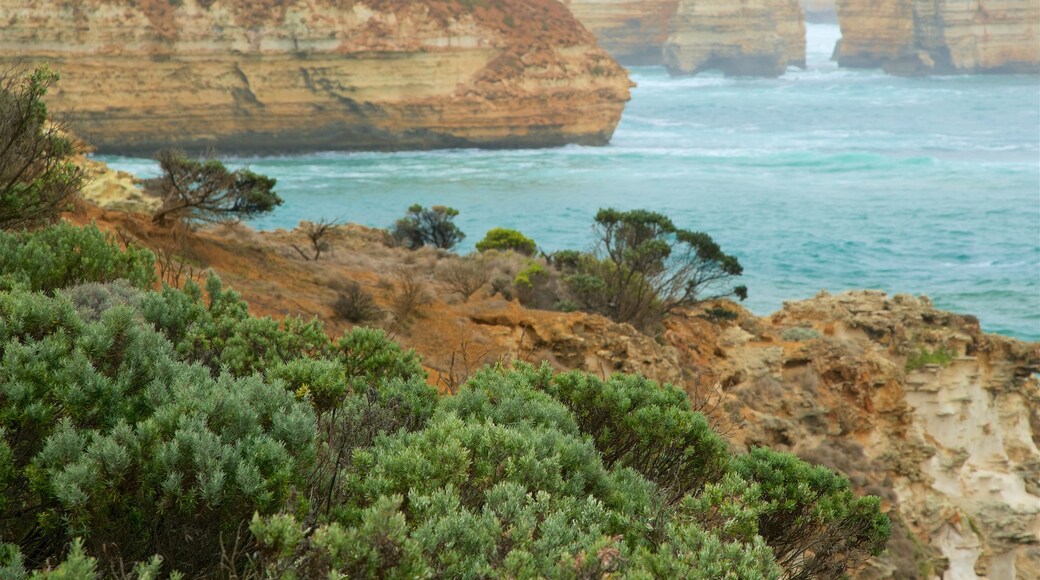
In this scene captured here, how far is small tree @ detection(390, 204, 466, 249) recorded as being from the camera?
26781 millimetres

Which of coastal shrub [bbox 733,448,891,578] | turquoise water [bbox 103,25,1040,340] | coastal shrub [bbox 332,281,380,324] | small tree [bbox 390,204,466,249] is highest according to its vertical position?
coastal shrub [bbox 733,448,891,578]

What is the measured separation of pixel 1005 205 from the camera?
40.7m

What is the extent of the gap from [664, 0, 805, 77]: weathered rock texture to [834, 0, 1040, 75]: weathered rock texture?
6206 millimetres

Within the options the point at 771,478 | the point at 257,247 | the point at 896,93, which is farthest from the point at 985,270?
the point at 896,93

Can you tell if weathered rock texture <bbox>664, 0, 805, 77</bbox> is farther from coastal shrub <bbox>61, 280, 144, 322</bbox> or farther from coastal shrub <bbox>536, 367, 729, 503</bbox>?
coastal shrub <bbox>61, 280, 144, 322</bbox>

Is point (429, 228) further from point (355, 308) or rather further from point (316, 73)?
point (316, 73)

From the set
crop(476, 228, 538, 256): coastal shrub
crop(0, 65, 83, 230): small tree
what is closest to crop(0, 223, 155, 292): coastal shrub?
crop(0, 65, 83, 230): small tree

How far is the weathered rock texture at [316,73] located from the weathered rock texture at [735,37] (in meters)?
48.7

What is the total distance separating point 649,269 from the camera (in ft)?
55.6

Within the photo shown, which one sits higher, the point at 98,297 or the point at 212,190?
the point at 98,297

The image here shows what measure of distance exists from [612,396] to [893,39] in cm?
10041

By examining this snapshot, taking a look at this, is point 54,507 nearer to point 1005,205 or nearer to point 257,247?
point 257,247

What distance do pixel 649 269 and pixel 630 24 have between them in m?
99.3

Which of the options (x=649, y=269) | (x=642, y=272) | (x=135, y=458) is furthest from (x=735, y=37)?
(x=135, y=458)
